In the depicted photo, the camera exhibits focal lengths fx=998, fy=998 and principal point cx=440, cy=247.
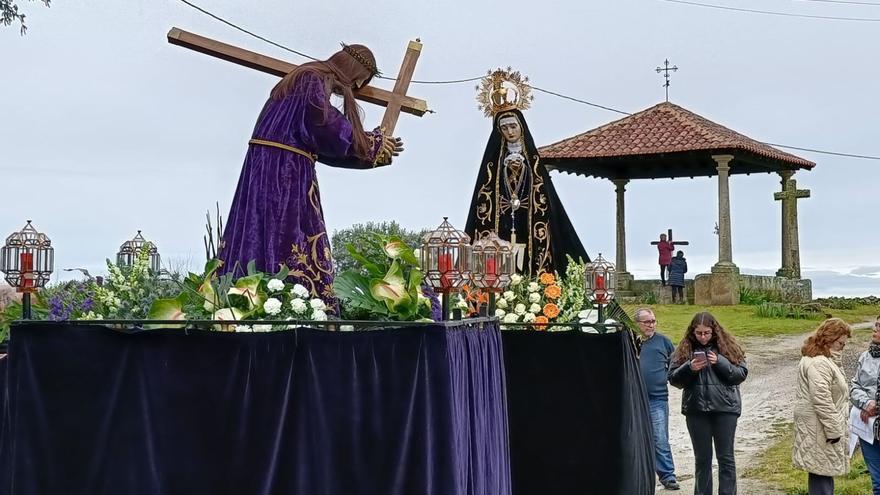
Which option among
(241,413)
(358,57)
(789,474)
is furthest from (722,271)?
(241,413)

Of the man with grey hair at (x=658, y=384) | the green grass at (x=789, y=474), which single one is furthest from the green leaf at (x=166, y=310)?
the green grass at (x=789, y=474)

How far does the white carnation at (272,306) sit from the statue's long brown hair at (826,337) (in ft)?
13.7

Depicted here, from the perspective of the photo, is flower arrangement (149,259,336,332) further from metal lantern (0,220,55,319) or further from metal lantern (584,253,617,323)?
metal lantern (584,253,617,323)

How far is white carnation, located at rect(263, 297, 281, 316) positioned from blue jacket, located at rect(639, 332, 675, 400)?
13.8ft

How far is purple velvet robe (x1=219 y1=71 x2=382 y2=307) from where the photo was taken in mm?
5660

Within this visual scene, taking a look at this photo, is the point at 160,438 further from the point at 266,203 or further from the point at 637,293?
the point at 637,293

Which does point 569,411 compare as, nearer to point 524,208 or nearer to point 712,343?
point 712,343

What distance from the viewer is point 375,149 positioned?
19.5ft

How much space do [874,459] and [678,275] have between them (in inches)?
554

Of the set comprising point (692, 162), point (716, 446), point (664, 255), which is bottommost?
point (716, 446)

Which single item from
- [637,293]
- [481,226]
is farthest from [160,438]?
[637,293]

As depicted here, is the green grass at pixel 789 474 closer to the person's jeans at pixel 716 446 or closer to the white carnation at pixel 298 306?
the person's jeans at pixel 716 446

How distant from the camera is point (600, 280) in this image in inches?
235

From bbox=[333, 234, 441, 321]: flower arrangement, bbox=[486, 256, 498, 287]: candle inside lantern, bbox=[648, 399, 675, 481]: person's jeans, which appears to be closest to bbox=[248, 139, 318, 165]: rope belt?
bbox=[333, 234, 441, 321]: flower arrangement
